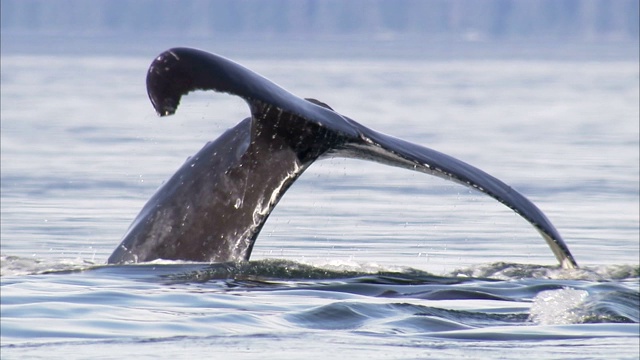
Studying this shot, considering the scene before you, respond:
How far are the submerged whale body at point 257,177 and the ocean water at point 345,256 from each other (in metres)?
0.15

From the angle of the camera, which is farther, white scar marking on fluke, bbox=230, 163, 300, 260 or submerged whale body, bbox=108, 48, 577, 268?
white scar marking on fluke, bbox=230, 163, 300, 260

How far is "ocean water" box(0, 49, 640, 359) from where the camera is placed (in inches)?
279

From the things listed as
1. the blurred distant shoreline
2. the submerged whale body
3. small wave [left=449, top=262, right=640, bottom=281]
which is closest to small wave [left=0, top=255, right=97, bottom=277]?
the submerged whale body

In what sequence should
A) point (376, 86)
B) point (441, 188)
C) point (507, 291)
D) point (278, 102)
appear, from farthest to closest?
point (376, 86), point (441, 188), point (507, 291), point (278, 102)

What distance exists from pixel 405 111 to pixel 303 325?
84.6 ft

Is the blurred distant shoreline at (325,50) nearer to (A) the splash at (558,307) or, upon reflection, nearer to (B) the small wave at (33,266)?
(B) the small wave at (33,266)

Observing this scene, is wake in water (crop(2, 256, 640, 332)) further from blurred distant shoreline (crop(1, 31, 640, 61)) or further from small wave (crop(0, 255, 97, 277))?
blurred distant shoreline (crop(1, 31, 640, 61))

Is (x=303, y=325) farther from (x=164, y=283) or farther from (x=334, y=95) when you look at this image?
(x=334, y=95)

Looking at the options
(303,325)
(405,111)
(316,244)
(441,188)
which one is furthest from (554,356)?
(405,111)

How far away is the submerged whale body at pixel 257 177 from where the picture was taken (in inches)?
317

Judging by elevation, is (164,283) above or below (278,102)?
below

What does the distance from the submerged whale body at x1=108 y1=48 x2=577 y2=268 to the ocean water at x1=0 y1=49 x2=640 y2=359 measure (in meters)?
0.15

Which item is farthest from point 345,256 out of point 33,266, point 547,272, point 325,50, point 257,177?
point 325,50

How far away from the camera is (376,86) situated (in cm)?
4844
